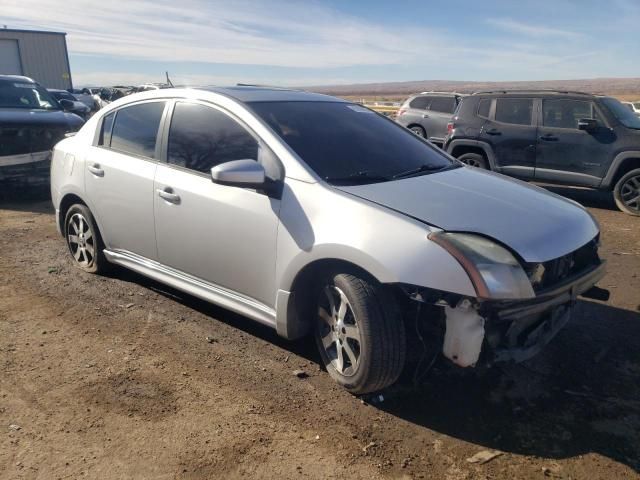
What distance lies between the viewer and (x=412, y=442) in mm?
2787

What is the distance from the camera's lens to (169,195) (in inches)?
150

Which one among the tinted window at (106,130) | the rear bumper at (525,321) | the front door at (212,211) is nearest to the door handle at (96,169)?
the tinted window at (106,130)

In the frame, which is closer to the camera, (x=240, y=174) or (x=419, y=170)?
(x=240, y=174)

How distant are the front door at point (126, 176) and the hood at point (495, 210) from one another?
1.73 metres

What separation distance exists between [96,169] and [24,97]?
6.10m

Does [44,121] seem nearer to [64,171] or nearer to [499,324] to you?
[64,171]

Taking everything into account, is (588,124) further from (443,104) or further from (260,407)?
(260,407)

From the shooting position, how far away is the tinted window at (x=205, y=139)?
3545 millimetres

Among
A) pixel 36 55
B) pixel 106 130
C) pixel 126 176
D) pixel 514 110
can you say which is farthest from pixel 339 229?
pixel 36 55

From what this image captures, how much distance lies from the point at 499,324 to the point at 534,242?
47 cm

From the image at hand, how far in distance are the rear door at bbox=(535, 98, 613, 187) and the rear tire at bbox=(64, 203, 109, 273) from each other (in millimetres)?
7108

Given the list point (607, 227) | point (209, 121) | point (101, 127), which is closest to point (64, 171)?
point (101, 127)

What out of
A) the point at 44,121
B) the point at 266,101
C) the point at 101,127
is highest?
the point at 266,101

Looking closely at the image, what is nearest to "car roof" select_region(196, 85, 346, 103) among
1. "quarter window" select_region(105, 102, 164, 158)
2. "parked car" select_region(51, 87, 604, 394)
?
"parked car" select_region(51, 87, 604, 394)
